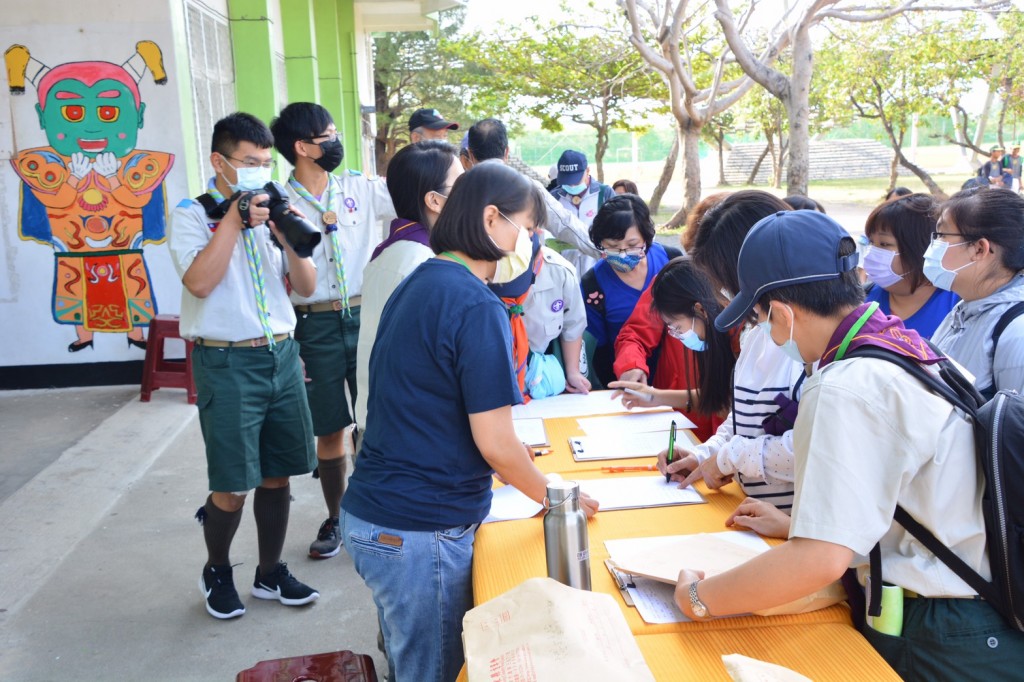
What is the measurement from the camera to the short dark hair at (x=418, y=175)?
2.43 m

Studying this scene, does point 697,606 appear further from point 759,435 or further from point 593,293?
point 593,293

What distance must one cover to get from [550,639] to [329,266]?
240cm

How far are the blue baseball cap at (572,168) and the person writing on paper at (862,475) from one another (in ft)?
11.3

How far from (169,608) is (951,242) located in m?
2.82

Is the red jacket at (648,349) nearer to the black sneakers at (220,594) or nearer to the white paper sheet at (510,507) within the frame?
the white paper sheet at (510,507)

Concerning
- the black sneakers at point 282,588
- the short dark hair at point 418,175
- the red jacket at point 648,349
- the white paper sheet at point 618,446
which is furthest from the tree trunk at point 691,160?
the short dark hair at point 418,175

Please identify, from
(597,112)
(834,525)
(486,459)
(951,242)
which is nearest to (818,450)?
(834,525)

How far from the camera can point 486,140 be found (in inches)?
158

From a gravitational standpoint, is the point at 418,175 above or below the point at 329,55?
below

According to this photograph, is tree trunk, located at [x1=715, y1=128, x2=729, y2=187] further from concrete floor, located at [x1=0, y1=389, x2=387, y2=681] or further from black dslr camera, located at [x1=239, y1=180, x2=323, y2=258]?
black dslr camera, located at [x1=239, y1=180, x2=323, y2=258]

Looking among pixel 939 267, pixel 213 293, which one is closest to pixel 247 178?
pixel 213 293

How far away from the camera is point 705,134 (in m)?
32.4

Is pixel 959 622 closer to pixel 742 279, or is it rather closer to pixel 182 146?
pixel 742 279

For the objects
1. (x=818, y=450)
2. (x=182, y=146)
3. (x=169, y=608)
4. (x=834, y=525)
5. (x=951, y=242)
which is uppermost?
(x=182, y=146)
